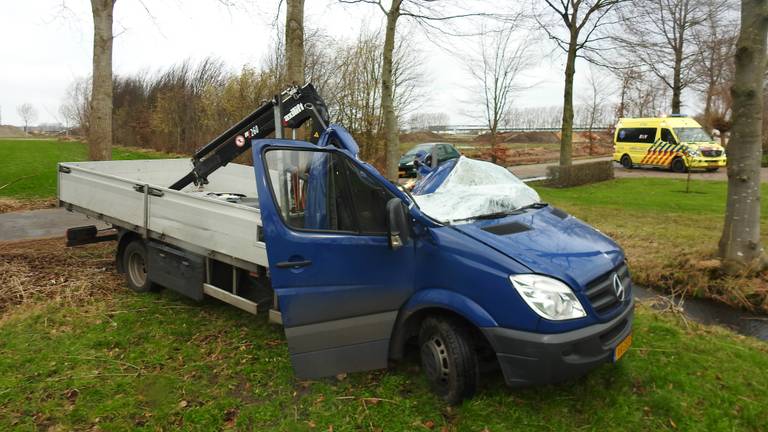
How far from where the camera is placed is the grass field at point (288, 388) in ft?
11.4

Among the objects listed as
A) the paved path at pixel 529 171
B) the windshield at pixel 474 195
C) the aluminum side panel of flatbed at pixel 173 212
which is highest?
the paved path at pixel 529 171

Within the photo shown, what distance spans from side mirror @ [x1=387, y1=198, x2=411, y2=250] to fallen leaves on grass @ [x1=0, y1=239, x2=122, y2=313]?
14.0ft

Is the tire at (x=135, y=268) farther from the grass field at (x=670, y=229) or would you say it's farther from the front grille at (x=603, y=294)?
the grass field at (x=670, y=229)

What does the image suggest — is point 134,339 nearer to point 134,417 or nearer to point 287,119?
point 134,417

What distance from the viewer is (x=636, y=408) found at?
3.53 m

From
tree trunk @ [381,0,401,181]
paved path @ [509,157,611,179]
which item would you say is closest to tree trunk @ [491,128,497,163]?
paved path @ [509,157,611,179]

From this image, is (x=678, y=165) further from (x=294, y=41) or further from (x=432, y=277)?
(x=432, y=277)

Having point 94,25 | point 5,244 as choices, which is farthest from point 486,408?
point 94,25

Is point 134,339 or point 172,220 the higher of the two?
point 172,220

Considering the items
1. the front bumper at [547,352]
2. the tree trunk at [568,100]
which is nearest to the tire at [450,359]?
the front bumper at [547,352]

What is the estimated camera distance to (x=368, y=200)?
3.76m

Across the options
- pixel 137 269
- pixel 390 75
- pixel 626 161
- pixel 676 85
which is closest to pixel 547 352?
pixel 137 269

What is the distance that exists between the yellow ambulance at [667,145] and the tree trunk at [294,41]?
18.0 m

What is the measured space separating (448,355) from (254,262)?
189 cm
